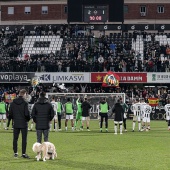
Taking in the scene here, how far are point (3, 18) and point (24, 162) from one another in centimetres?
6816

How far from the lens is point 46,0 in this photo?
85875 millimetres

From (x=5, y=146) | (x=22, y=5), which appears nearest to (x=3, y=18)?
(x=22, y=5)

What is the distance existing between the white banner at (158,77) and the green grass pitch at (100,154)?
100.0ft

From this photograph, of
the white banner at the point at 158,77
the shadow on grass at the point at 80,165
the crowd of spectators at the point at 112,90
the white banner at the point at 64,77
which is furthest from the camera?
the white banner at the point at 64,77

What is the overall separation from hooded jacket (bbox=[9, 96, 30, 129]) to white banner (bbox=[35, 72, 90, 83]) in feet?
137

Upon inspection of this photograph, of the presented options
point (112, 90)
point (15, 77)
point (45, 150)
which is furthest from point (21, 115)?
point (15, 77)

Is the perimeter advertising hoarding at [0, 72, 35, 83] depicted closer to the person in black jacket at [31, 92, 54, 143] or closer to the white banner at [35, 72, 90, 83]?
the white banner at [35, 72, 90, 83]

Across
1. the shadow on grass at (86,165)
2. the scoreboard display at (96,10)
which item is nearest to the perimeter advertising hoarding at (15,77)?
the scoreboard display at (96,10)

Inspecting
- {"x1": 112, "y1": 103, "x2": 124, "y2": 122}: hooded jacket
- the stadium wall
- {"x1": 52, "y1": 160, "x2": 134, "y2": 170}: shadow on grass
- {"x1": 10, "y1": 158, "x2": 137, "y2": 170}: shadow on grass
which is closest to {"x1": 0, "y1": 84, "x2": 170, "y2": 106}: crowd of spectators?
the stadium wall

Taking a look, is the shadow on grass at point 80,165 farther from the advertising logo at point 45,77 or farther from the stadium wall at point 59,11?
the stadium wall at point 59,11

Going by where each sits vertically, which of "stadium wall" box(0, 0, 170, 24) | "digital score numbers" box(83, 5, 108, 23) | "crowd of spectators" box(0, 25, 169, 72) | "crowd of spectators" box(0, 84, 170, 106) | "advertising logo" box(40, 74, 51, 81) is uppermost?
"stadium wall" box(0, 0, 170, 24)

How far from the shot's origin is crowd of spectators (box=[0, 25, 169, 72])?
6244 centimetres

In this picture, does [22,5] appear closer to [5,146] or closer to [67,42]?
[67,42]

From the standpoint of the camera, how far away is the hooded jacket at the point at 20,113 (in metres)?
20.4
